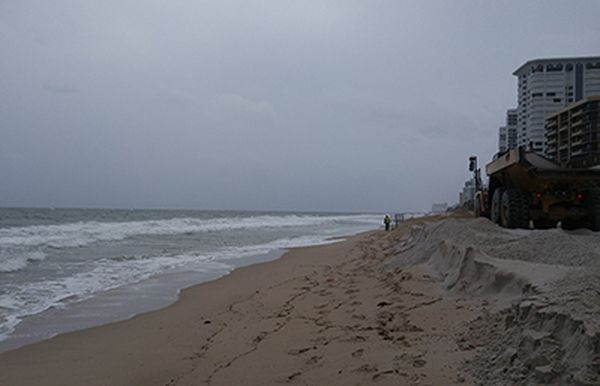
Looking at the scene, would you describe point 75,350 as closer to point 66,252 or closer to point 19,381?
point 19,381

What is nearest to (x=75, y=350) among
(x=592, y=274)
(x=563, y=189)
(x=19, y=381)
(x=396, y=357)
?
(x=19, y=381)

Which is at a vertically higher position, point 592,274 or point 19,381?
point 592,274

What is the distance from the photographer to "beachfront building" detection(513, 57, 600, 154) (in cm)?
7269

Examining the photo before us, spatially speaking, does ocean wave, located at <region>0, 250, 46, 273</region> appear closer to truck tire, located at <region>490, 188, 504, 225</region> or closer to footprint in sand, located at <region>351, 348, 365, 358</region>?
footprint in sand, located at <region>351, 348, 365, 358</region>

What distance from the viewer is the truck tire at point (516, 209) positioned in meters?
12.1

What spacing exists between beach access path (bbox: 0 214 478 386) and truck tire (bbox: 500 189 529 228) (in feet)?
15.9

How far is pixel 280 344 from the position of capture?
5.32m

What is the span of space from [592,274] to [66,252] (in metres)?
18.6

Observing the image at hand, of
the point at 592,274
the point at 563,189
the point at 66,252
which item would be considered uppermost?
the point at 563,189

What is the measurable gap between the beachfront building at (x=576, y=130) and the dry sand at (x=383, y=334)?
47781mm

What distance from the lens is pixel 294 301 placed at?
8094 mm

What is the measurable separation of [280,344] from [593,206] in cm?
1002

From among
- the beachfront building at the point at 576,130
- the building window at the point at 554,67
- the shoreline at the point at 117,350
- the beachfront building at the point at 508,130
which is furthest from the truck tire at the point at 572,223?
the beachfront building at the point at 508,130

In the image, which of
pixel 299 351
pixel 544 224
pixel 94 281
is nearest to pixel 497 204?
pixel 544 224
